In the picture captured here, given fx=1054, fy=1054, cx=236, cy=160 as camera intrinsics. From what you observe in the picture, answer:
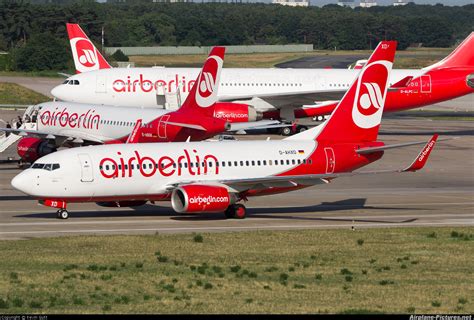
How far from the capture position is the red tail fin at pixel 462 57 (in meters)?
88.9

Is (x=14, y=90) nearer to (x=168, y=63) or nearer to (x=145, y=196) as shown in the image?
(x=168, y=63)

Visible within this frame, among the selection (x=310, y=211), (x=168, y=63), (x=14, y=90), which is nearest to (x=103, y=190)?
(x=310, y=211)

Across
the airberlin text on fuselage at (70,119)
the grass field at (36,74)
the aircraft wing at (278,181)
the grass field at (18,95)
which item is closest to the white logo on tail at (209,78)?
the airberlin text on fuselage at (70,119)

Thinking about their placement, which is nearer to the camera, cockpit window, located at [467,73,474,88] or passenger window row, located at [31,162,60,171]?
passenger window row, located at [31,162,60,171]

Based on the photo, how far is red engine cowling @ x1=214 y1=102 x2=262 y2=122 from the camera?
81.8 metres

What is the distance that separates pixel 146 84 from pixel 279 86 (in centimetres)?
1121

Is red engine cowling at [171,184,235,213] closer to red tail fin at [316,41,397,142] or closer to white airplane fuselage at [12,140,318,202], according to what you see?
white airplane fuselage at [12,140,318,202]

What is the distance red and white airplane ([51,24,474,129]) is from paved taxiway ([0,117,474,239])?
2132 centimetres

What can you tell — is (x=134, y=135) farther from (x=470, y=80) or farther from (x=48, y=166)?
(x=470, y=80)

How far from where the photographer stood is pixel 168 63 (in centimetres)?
17825

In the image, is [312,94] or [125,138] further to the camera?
[312,94]

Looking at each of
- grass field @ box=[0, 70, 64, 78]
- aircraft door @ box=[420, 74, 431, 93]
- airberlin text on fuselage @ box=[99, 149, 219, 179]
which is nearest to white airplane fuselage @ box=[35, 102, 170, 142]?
airberlin text on fuselage @ box=[99, 149, 219, 179]

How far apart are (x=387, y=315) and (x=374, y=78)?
23.8 m

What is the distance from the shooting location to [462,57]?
89.0 metres
